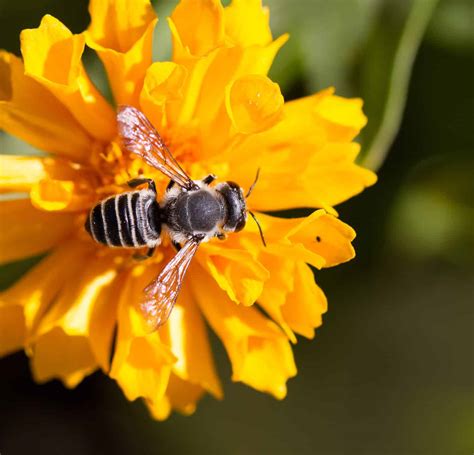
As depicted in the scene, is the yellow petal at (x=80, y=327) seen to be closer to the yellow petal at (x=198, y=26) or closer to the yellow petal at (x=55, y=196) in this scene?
the yellow petal at (x=55, y=196)

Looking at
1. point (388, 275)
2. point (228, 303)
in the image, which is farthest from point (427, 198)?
point (228, 303)

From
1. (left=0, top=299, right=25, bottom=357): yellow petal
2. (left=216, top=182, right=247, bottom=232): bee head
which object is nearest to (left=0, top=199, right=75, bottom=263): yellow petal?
(left=0, top=299, right=25, bottom=357): yellow petal

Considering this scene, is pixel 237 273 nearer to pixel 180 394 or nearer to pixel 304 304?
pixel 304 304

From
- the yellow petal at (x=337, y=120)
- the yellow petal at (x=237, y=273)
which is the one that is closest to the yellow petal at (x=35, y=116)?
the yellow petal at (x=237, y=273)

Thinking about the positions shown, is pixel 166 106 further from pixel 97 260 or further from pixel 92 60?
pixel 92 60

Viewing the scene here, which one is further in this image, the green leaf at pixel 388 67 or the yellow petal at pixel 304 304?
the green leaf at pixel 388 67

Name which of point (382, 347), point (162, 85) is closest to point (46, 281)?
point (162, 85)
